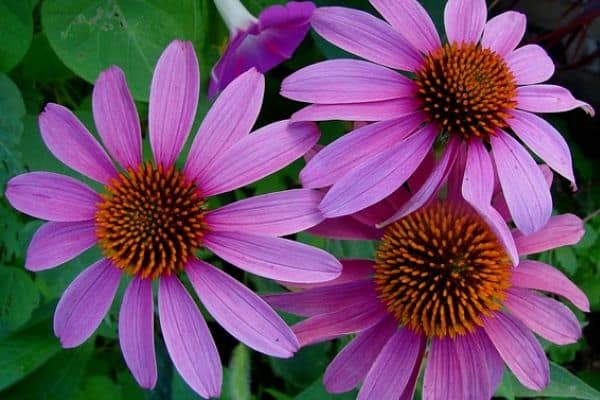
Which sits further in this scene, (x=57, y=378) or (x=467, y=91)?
(x=57, y=378)

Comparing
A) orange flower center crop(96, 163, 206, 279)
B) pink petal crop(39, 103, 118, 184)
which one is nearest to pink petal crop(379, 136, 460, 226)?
orange flower center crop(96, 163, 206, 279)

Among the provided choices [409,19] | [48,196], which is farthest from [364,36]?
[48,196]

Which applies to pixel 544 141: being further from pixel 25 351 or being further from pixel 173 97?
pixel 25 351

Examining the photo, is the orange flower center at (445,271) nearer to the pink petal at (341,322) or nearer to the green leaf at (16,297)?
the pink petal at (341,322)

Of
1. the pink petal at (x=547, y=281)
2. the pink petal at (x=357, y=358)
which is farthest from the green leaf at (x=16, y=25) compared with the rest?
the pink petal at (x=547, y=281)

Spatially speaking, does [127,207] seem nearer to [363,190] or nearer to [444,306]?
[363,190]

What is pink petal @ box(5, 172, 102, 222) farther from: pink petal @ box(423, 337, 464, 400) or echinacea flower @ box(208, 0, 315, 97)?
pink petal @ box(423, 337, 464, 400)
